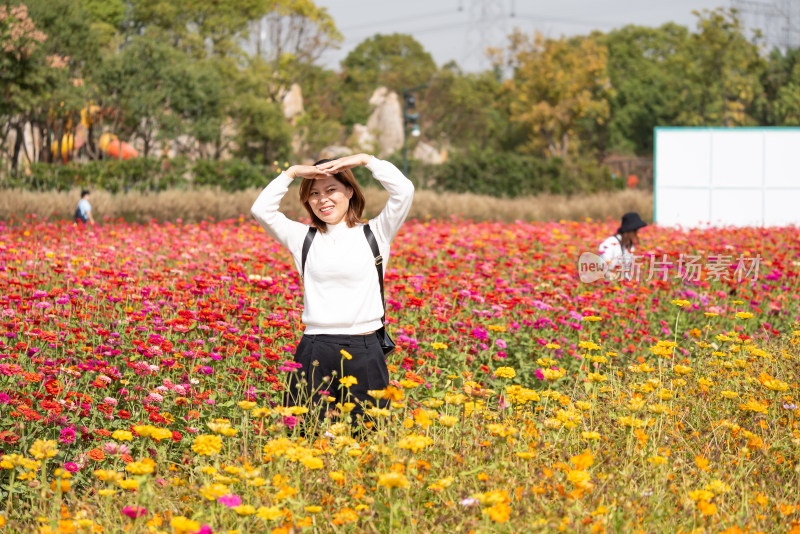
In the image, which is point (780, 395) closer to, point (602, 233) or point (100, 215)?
point (602, 233)

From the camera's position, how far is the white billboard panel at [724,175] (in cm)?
1795

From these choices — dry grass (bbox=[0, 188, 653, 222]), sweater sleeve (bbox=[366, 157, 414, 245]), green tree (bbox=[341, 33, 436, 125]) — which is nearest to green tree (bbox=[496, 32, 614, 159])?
green tree (bbox=[341, 33, 436, 125])

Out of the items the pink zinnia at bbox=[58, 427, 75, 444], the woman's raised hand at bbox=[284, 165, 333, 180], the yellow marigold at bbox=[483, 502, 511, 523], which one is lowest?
the pink zinnia at bbox=[58, 427, 75, 444]

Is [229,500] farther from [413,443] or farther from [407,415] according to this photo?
[407,415]

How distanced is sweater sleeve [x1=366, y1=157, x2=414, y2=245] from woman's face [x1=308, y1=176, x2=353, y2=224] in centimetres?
15

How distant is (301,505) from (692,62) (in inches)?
2127

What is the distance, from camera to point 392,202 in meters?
3.65

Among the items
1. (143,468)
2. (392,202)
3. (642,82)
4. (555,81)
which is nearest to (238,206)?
(392,202)

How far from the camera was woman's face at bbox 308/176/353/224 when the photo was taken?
363 centimetres

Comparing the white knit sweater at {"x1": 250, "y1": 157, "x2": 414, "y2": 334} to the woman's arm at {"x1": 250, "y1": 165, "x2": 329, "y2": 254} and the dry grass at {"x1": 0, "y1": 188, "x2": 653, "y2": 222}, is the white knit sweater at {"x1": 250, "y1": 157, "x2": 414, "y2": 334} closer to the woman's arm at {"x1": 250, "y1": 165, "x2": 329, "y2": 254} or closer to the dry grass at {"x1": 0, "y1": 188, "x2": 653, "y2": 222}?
Result: the woman's arm at {"x1": 250, "y1": 165, "x2": 329, "y2": 254}

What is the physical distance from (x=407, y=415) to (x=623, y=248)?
4930 mm

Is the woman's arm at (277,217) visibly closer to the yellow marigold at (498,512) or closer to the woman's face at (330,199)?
the woman's face at (330,199)

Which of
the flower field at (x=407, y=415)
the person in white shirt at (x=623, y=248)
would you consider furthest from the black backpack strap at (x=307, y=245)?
the person in white shirt at (x=623, y=248)

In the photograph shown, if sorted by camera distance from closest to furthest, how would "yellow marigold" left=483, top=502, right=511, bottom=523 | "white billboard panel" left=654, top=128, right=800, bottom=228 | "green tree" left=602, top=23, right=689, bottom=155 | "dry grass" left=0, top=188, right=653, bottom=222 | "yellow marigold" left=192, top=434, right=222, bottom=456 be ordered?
1. "yellow marigold" left=483, top=502, right=511, bottom=523
2. "yellow marigold" left=192, top=434, right=222, bottom=456
3. "dry grass" left=0, top=188, right=653, bottom=222
4. "white billboard panel" left=654, top=128, right=800, bottom=228
5. "green tree" left=602, top=23, right=689, bottom=155
